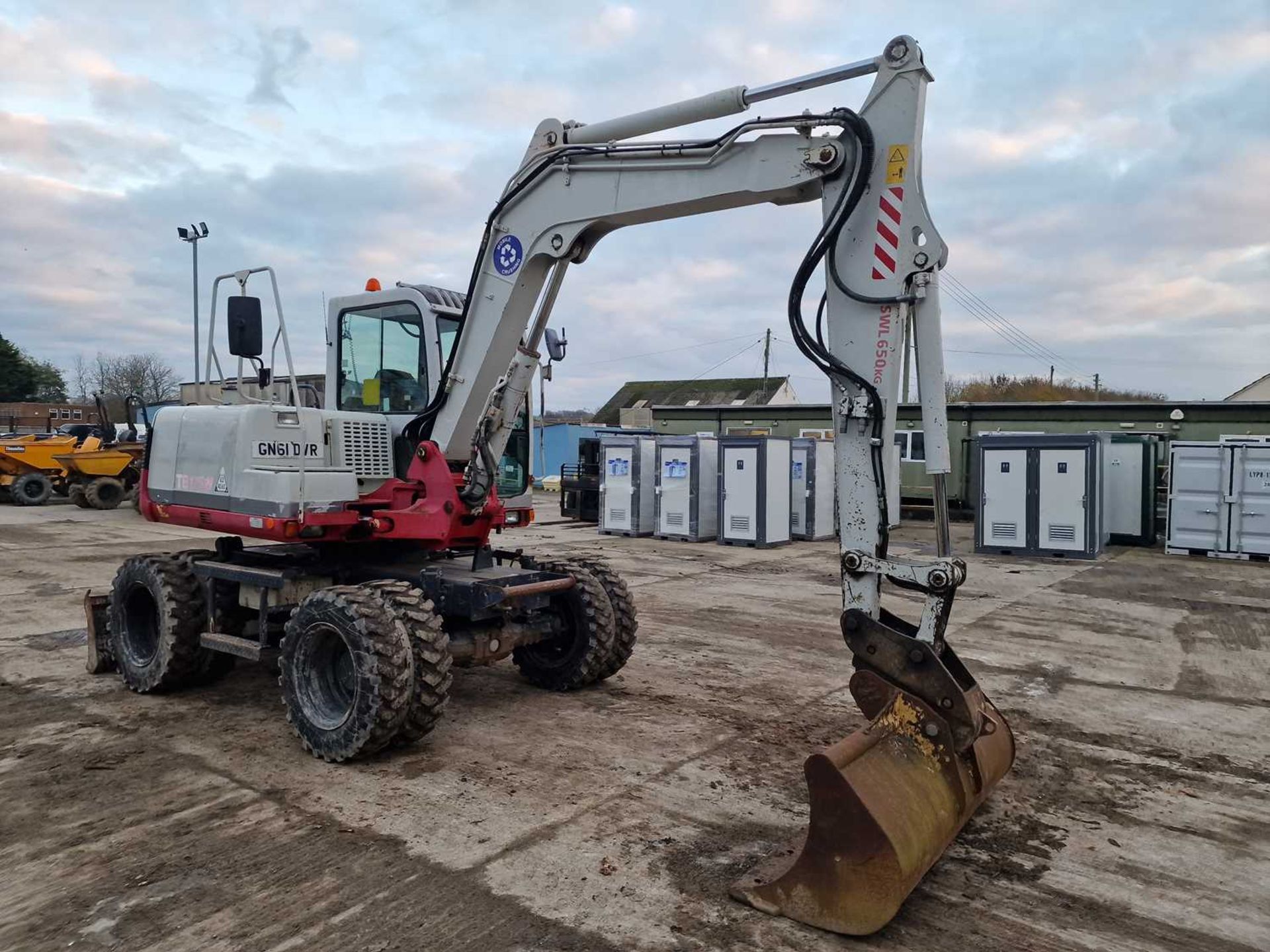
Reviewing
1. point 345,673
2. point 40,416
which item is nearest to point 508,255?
point 345,673

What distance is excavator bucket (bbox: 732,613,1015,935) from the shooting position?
3.49m

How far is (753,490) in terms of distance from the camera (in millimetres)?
16750

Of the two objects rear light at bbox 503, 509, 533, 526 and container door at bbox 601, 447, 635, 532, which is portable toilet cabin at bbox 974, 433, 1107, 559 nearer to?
container door at bbox 601, 447, 635, 532

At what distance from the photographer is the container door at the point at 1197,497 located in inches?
622

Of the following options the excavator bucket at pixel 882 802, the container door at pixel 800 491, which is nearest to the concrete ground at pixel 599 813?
the excavator bucket at pixel 882 802

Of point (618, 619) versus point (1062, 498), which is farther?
point (1062, 498)

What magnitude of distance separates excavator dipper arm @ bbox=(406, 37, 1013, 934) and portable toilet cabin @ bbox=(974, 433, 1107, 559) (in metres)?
12.2

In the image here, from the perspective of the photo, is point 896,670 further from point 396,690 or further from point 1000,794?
point 396,690

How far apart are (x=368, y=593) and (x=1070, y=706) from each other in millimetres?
5170

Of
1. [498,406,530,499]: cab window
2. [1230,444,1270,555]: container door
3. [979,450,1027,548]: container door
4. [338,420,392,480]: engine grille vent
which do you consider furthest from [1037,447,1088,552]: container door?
[338,420,392,480]: engine grille vent

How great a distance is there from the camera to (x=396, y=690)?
16.4 feet

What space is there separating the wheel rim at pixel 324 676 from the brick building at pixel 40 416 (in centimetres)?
4534

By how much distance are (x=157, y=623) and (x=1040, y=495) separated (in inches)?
556

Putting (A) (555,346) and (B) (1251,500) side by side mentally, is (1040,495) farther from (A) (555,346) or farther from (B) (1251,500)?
(A) (555,346)
